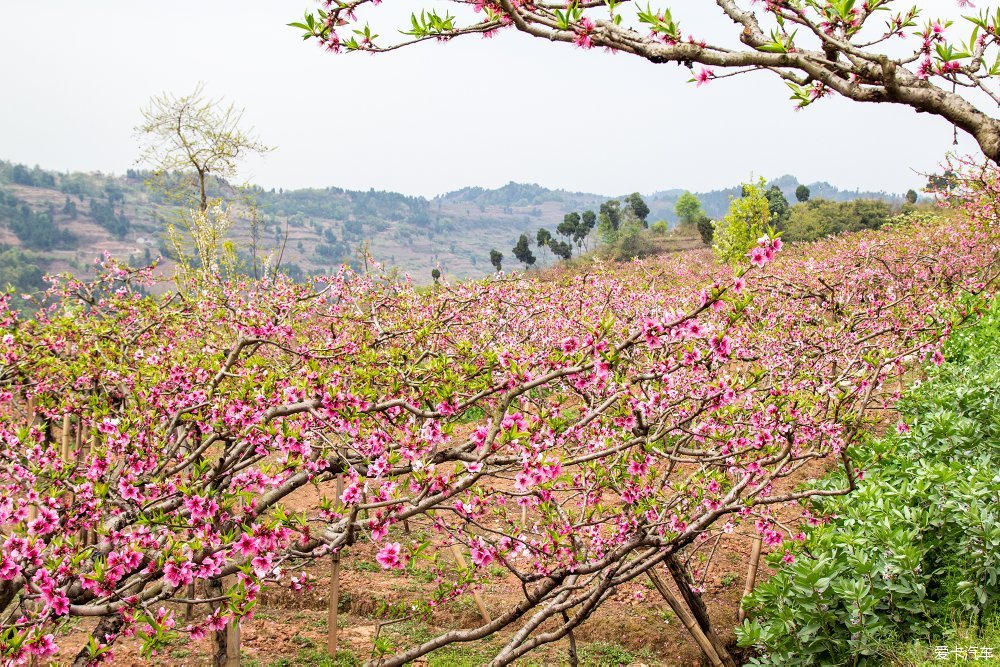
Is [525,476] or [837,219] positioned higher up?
[837,219]

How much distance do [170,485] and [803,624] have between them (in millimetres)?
4102

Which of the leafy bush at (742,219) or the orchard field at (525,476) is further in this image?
the leafy bush at (742,219)

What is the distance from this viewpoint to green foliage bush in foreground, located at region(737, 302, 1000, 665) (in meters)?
3.85

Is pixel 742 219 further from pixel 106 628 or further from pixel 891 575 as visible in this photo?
pixel 106 628

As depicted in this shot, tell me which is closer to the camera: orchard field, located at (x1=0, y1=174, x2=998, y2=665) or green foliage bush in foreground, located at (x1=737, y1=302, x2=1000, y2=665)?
orchard field, located at (x1=0, y1=174, x2=998, y2=665)

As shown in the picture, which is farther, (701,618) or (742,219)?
(742,219)

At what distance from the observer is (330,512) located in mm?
3650

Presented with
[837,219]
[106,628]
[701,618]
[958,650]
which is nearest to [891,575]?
[958,650]

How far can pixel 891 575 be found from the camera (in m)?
4.06

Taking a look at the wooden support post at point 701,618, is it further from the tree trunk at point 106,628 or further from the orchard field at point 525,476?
the tree trunk at point 106,628

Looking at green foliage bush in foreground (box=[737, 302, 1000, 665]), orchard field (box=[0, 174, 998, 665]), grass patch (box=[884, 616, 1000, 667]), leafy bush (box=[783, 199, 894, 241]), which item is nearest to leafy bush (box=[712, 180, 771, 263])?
leafy bush (box=[783, 199, 894, 241])

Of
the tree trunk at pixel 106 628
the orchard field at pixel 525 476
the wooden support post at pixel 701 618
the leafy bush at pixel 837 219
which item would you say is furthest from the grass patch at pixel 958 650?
the leafy bush at pixel 837 219

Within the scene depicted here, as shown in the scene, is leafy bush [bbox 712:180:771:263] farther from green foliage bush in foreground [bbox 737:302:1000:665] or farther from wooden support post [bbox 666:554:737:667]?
green foliage bush in foreground [bbox 737:302:1000:665]

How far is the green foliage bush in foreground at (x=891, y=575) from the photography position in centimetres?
385
